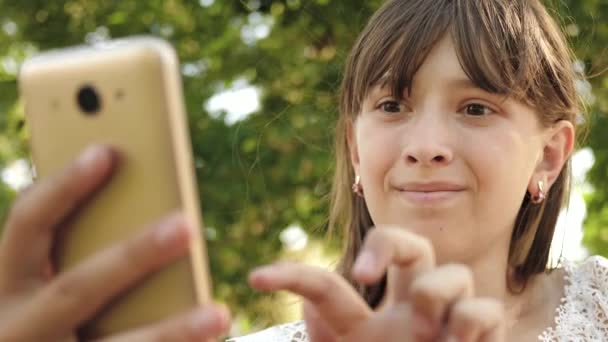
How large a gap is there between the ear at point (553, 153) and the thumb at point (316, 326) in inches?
37.5

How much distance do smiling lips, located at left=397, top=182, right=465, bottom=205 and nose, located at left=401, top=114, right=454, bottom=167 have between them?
36 millimetres

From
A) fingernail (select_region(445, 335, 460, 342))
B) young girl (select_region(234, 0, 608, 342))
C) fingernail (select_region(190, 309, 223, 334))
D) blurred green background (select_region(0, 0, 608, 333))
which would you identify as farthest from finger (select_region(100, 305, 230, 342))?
blurred green background (select_region(0, 0, 608, 333))

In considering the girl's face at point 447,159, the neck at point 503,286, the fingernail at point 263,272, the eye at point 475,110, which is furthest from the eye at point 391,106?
the fingernail at point 263,272

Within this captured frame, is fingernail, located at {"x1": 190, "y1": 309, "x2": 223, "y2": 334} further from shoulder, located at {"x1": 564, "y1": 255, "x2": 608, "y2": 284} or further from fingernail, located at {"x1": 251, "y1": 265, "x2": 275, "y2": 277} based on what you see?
shoulder, located at {"x1": 564, "y1": 255, "x2": 608, "y2": 284}

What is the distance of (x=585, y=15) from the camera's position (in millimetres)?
2982

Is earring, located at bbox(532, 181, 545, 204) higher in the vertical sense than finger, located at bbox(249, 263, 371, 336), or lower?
higher

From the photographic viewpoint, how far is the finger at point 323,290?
2.60 ft

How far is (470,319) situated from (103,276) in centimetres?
35

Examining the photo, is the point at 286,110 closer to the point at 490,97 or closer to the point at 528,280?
the point at 528,280

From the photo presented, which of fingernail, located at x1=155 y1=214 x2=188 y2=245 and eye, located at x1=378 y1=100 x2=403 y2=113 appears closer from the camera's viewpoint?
fingernail, located at x1=155 y1=214 x2=188 y2=245

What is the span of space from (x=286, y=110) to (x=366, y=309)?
2.31 metres

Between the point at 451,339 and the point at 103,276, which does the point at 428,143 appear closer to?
the point at 451,339

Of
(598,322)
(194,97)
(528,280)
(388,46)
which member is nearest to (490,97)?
(388,46)

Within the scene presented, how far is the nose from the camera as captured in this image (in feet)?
4.82
